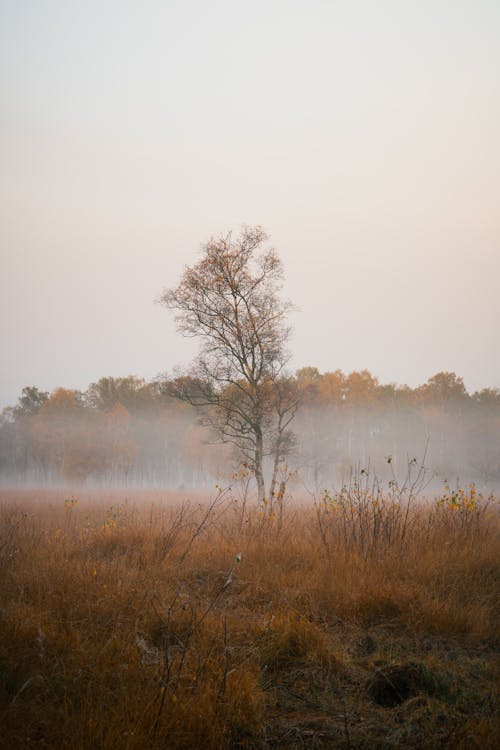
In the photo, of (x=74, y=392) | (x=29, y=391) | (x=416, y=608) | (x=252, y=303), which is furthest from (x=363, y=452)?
(x=416, y=608)

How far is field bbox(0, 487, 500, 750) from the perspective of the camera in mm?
2584

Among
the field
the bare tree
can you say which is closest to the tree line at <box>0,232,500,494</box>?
the bare tree

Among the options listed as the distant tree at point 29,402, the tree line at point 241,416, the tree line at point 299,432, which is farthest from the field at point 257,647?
the distant tree at point 29,402

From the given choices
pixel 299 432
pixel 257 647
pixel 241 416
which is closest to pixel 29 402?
pixel 299 432

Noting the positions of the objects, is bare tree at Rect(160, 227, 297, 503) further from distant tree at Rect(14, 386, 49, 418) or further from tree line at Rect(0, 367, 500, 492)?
distant tree at Rect(14, 386, 49, 418)

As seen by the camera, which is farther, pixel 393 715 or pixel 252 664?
pixel 252 664

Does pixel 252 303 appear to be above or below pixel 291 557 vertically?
above

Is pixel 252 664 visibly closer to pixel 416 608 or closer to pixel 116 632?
pixel 116 632

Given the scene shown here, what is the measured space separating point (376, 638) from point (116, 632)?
222 centimetres

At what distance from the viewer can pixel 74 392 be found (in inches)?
2020

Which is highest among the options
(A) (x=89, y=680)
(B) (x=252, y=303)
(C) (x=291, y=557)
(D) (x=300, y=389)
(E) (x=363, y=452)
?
(B) (x=252, y=303)

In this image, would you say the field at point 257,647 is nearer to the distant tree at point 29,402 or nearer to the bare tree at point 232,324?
the bare tree at point 232,324

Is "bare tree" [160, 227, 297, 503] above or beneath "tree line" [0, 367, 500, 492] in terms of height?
above

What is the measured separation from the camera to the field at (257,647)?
2.58m
